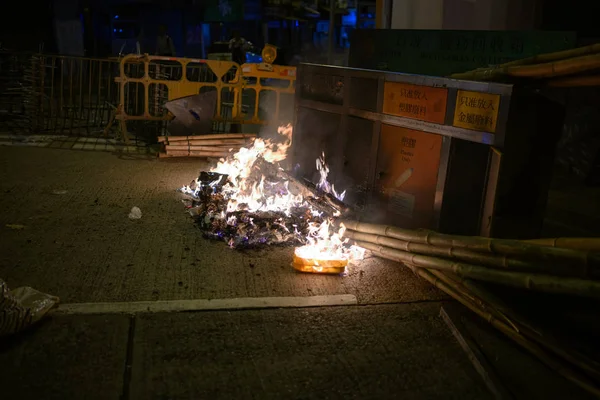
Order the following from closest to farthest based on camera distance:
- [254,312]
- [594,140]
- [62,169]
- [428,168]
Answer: [254,312]
[428,168]
[62,169]
[594,140]

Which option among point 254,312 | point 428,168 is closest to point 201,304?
point 254,312

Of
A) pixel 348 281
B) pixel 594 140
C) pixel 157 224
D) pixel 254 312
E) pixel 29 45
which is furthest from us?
pixel 29 45

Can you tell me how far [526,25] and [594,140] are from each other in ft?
8.23

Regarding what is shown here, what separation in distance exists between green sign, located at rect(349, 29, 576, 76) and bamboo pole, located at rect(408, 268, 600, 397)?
3553 mm

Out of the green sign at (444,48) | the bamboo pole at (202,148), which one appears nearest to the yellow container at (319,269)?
the green sign at (444,48)

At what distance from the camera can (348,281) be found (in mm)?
4984

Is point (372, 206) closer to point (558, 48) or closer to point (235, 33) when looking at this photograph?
point (558, 48)

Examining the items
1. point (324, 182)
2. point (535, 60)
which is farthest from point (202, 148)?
point (535, 60)

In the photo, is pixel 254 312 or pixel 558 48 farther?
pixel 558 48

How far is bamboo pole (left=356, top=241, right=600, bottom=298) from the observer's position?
3.53 metres

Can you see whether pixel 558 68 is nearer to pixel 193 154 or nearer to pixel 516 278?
pixel 516 278

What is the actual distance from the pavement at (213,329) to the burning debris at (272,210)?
0.65ft

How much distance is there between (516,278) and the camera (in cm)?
390

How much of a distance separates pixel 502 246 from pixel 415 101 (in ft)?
6.52
